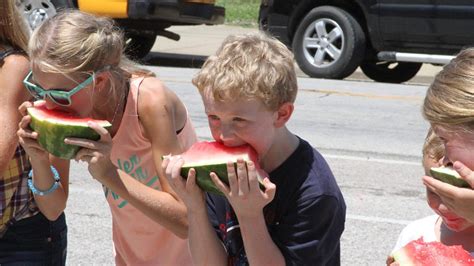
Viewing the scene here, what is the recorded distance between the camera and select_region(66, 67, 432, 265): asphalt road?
21.2 feet

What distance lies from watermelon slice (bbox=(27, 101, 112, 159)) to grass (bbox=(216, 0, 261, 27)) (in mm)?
21692

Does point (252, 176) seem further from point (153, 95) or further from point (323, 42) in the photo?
point (323, 42)

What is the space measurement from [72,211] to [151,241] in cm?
356

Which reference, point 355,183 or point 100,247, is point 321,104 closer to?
point 355,183

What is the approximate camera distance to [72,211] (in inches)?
281

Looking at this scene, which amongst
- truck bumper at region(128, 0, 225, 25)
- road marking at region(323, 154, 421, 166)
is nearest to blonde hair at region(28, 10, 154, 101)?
road marking at region(323, 154, 421, 166)

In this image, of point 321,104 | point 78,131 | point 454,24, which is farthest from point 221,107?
point 454,24

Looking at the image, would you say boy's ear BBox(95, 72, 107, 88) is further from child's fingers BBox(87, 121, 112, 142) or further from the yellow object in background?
the yellow object in background

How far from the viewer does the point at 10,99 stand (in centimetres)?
358

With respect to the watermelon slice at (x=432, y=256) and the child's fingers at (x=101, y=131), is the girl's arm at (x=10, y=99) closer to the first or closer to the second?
the child's fingers at (x=101, y=131)

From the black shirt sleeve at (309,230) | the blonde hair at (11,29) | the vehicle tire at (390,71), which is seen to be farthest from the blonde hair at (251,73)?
the vehicle tire at (390,71)

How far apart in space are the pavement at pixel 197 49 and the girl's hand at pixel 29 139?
36.0 ft

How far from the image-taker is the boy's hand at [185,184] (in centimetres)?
297

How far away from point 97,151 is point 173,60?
14808 mm
